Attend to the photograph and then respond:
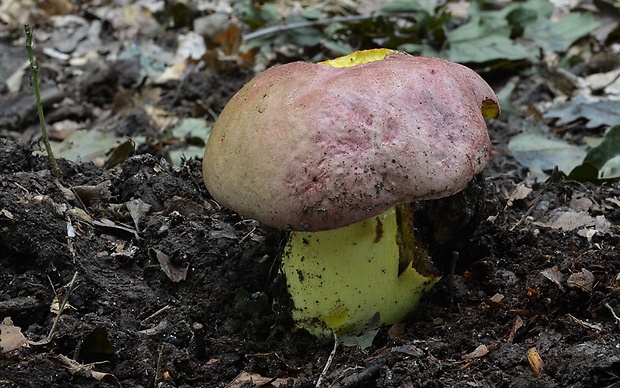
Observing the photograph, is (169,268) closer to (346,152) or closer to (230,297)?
(230,297)

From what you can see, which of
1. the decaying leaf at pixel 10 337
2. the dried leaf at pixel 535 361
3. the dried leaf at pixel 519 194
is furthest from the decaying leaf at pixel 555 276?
the decaying leaf at pixel 10 337

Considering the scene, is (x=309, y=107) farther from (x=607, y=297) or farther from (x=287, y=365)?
(x=607, y=297)

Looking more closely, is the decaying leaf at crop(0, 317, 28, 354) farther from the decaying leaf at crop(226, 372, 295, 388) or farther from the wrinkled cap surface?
the wrinkled cap surface

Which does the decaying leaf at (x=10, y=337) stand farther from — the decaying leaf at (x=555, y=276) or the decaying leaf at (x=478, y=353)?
the decaying leaf at (x=555, y=276)

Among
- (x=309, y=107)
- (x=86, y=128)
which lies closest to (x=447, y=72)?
(x=309, y=107)

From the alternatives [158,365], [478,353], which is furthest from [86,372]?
[478,353]

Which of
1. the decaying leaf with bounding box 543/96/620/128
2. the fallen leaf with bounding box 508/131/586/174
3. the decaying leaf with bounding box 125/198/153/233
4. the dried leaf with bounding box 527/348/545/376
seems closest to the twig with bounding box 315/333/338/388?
the dried leaf with bounding box 527/348/545/376

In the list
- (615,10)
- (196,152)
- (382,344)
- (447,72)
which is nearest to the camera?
(447,72)
